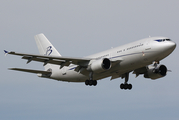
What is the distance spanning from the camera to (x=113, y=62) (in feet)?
125

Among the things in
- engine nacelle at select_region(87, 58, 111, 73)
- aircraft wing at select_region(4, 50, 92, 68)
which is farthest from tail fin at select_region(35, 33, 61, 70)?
engine nacelle at select_region(87, 58, 111, 73)

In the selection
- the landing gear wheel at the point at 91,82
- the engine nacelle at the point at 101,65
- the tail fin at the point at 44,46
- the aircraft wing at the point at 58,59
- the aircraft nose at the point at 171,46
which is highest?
the tail fin at the point at 44,46

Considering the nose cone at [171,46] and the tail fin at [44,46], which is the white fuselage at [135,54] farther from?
the tail fin at [44,46]

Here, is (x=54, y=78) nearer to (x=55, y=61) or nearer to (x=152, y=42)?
(x=55, y=61)

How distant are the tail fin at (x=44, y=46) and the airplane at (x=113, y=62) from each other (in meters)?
3.81

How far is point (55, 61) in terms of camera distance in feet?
131

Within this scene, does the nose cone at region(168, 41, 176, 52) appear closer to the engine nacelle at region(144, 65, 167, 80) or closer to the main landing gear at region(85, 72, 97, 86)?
the engine nacelle at region(144, 65, 167, 80)

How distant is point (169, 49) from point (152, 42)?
76.7 inches

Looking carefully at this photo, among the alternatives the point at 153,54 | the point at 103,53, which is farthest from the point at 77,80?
the point at 153,54

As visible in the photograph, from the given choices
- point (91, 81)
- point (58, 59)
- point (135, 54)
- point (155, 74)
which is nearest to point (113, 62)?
point (135, 54)

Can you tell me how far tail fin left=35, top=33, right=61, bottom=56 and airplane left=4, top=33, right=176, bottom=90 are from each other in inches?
150

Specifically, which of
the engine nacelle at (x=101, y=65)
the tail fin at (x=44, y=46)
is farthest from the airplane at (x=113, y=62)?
the tail fin at (x=44, y=46)

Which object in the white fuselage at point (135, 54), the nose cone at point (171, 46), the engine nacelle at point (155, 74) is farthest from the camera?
the engine nacelle at point (155, 74)

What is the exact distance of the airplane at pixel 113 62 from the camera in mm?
36250
